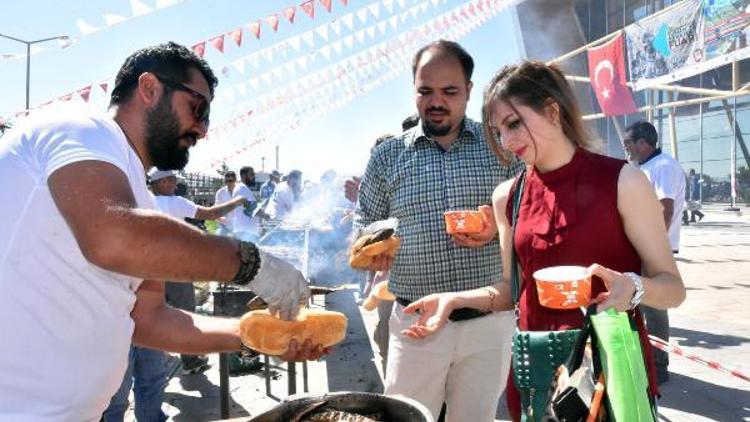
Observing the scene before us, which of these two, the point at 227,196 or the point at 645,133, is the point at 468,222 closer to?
the point at 645,133

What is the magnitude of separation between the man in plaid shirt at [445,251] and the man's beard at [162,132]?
3.96 ft

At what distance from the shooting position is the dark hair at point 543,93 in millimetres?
1973

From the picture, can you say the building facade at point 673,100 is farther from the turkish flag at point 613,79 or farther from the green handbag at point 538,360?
the green handbag at point 538,360

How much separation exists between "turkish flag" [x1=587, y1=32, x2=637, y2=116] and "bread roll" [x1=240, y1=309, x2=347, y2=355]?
616 inches

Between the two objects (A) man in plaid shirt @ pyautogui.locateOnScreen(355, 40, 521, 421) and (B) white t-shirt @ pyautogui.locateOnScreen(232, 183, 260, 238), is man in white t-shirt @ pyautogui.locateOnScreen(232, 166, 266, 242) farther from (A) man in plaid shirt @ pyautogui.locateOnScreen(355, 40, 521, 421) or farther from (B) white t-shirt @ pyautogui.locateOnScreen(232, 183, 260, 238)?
(A) man in plaid shirt @ pyautogui.locateOnScreen(355, 40, 521, 421)

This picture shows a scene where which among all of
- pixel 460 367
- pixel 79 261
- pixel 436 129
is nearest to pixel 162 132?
pixel 79 261

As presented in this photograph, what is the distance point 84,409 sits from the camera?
1.51 meters

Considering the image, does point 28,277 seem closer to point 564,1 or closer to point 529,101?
point 529,101

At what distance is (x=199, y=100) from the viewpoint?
1851 millimetres

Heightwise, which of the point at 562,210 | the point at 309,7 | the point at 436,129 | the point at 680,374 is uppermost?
the point at 309,7

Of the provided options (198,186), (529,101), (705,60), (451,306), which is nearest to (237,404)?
(451,306)

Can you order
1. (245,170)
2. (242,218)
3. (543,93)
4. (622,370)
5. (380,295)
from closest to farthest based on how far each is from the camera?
(622,370) → (543,93) → (380,295) → (242,218) → (245,170)

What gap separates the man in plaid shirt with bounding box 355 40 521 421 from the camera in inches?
103

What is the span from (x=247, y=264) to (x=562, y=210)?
1158 mm
